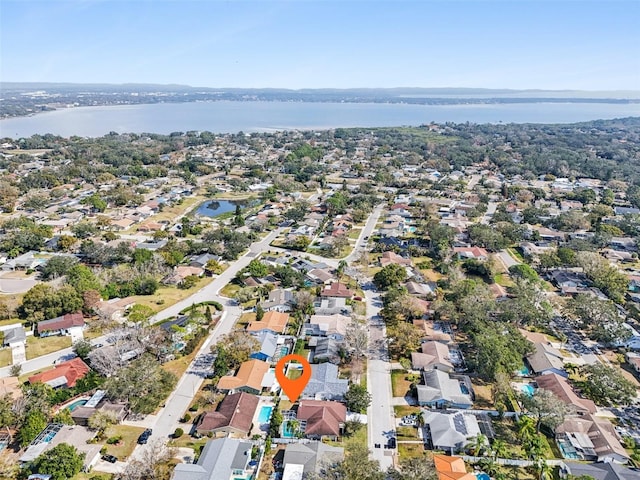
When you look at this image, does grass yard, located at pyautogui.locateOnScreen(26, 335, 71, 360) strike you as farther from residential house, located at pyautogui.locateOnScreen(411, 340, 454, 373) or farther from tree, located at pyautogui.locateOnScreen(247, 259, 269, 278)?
residential house, located at pyautogui.locateOnScreen(411, 340, 454, 373)

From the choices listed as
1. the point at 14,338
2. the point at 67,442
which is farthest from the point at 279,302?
the point at 14,338

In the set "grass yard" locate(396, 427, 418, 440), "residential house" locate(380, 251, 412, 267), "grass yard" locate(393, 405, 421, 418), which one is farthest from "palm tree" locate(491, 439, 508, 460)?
"residential house" locate(380, 251, 412, 267)

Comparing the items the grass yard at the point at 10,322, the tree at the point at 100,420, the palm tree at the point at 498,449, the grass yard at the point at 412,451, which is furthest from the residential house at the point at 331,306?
the grass yard at the point at 10,322

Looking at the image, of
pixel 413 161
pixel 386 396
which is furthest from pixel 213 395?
pixel 413 161

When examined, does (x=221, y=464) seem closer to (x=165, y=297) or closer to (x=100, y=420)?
(x=100, y=420)

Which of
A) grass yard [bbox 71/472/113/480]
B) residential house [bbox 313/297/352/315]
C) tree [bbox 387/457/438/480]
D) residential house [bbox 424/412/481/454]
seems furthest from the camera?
residential house [bbox 313/297/352/315]

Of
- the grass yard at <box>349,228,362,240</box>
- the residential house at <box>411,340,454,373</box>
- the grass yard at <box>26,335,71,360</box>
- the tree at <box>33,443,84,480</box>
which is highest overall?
the tree at <box>33,443,84,480</box>
